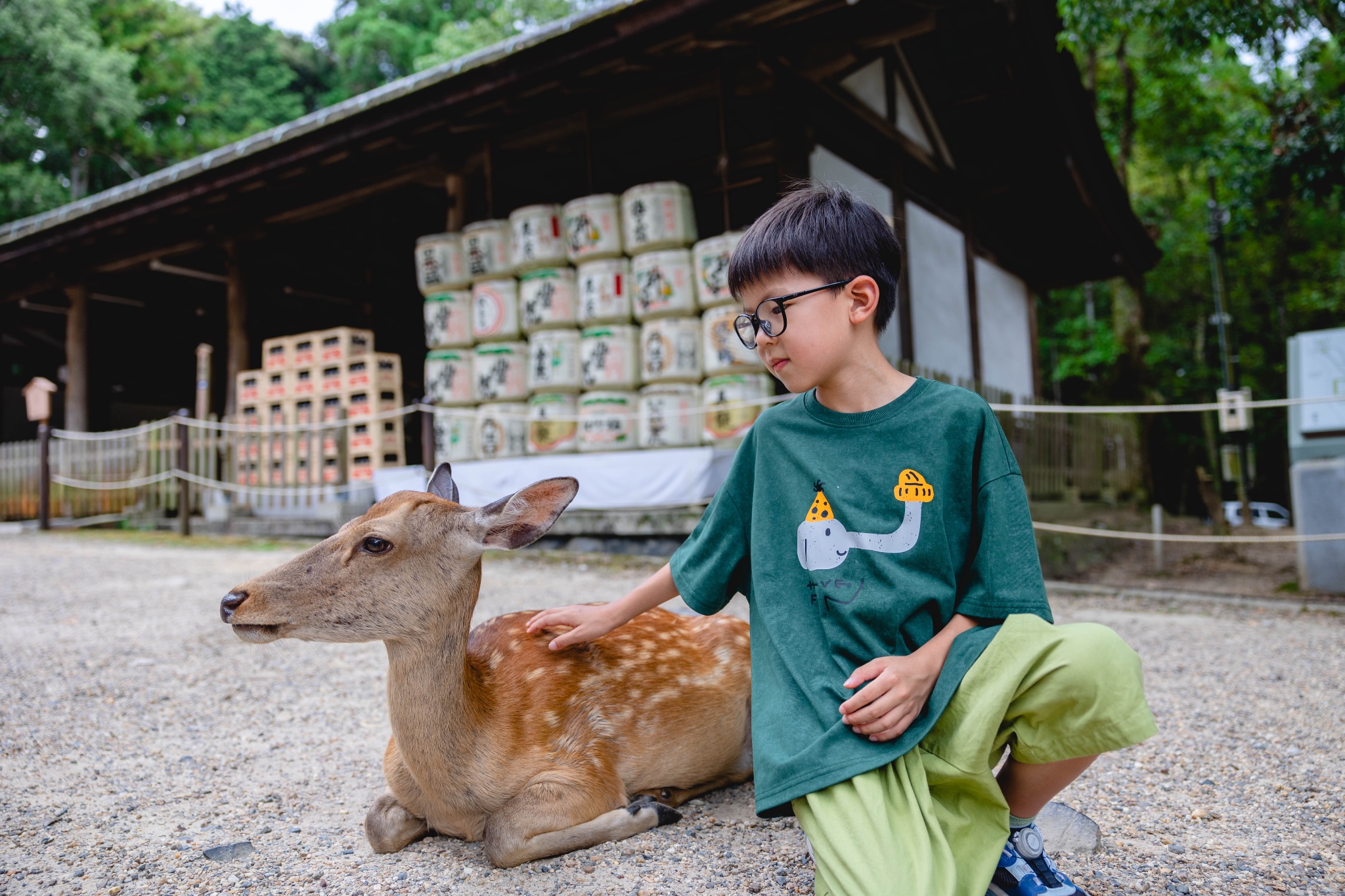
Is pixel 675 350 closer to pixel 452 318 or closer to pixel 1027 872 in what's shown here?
pixel 452 318

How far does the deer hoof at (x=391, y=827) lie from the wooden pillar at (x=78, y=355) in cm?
1292

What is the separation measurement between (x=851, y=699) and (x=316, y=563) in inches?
45.7

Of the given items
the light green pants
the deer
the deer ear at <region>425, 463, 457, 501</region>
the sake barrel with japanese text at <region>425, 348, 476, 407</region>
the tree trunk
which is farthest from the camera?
the tree trunk

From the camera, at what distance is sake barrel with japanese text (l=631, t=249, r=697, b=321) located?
7.24 m

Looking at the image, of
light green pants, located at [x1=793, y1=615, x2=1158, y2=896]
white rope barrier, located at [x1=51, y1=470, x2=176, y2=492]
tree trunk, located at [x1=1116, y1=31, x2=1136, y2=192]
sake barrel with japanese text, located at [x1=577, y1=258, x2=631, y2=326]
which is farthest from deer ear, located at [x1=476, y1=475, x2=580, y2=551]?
tree trunk, located at [x1=1116, y1=31, x2=1136, y2=192]

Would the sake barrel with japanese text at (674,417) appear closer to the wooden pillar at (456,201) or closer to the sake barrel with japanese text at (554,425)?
the sake barrel with japanese text at (554,425)

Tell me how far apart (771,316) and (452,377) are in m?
6.98

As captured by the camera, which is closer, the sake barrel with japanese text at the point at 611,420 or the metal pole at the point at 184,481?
the sake barrel with japanese text at the point at 611,420

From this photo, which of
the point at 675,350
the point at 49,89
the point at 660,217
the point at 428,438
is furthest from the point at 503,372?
the point at 49,89

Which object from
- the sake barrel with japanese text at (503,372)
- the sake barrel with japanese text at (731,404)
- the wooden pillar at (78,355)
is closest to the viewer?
the sake barrel with japanese text at (731,404)

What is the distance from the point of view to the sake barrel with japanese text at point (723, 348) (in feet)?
22.8

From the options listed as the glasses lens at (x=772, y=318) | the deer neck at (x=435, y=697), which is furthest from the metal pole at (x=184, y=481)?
the glasses lens at (x=772, y=318)

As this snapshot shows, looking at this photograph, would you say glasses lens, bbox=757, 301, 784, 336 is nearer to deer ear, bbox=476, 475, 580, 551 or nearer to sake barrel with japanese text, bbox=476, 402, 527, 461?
deer ear, bbox=476, 475, 580, 551

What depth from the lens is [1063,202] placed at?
1124 cm
